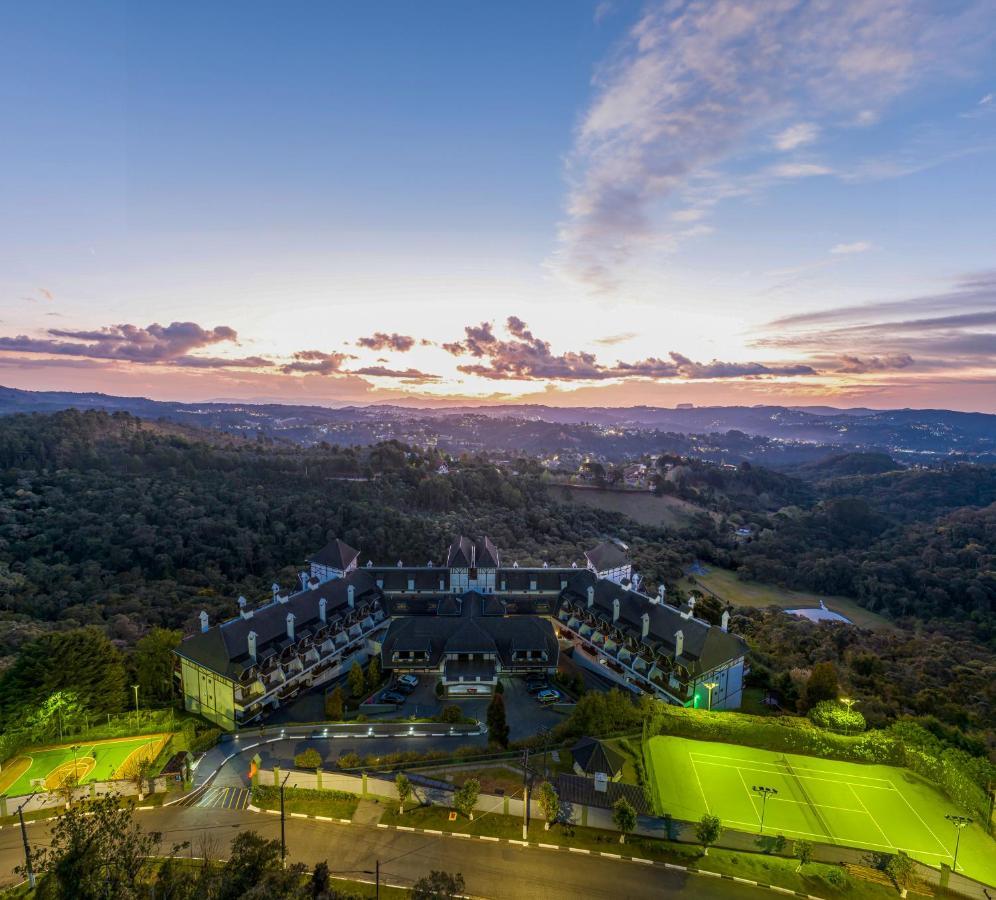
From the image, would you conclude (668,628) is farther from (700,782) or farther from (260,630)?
(260,630)

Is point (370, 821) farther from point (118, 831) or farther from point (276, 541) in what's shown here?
point (276, 541)

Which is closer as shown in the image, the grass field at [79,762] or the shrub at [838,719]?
the grass field at [79,762]

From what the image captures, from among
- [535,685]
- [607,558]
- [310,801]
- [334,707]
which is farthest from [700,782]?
[607,558]

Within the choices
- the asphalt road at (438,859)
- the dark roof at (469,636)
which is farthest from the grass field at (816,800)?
the dark roof at (469,636)

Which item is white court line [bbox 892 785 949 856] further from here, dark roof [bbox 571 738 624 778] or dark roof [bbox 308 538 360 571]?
dark roof [bbox 308 538 360 571]

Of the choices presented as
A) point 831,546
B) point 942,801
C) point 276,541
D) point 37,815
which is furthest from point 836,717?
point 831,546

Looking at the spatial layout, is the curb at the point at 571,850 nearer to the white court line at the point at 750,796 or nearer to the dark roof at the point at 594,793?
the dark roof at the point at 594,793
